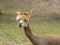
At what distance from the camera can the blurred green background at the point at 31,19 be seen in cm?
1283

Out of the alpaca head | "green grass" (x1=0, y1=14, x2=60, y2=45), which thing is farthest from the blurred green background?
the alpaca head

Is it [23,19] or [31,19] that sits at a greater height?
[23,19]

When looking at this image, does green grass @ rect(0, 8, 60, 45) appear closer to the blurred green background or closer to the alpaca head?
the blurred green background

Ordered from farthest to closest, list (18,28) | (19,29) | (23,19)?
1. (18,28)
2. (19,29)
3. (23,19)

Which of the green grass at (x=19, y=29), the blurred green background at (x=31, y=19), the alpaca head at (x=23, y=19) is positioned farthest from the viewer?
the blurred green background at (x=31, y=19)

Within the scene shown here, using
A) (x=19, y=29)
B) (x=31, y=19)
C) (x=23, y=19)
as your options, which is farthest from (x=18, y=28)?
(x=23, y=19)

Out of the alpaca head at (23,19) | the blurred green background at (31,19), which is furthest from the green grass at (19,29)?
the alpaca head at (23,19)

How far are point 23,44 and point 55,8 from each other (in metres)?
12.8

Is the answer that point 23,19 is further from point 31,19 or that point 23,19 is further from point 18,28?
point 31,19

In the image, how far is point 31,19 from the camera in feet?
62.9

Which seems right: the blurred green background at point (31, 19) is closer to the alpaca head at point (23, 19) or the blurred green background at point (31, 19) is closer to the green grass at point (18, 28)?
the green grass at point (18, 28)

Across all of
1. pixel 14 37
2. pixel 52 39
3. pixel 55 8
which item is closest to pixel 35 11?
pixel 55 8

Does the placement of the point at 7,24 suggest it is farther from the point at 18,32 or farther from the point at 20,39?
the point at 20,39

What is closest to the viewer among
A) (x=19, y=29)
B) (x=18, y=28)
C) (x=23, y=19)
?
(x=23, y=19)
